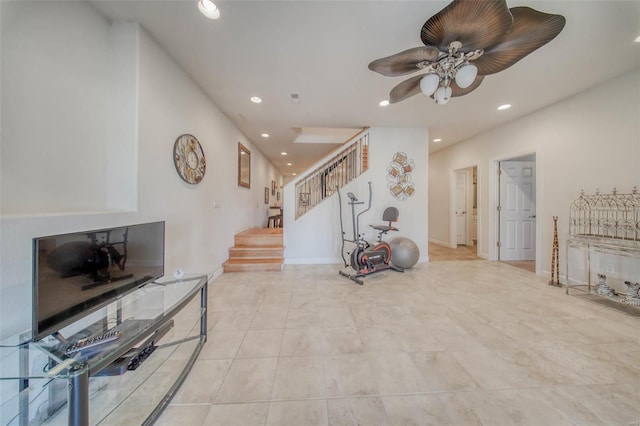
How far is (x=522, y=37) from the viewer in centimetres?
150

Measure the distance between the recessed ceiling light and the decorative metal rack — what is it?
4761 millimetres

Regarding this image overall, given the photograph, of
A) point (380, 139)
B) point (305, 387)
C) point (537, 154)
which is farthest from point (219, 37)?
point (537, 154)

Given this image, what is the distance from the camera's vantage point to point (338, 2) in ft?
5.63

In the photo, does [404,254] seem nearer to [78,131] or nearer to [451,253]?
[451,253]

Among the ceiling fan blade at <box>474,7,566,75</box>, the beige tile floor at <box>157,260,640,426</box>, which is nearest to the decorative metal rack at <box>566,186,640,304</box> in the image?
the beige tile floor at <box>157,260,640,426</box>

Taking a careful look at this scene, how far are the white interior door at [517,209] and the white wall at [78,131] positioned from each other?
591 centimetres

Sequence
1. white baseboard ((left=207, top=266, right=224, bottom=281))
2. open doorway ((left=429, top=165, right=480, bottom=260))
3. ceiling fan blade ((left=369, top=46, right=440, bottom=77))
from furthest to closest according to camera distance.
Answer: open doorway ((left=429, top=165, right=480, bottom=260))
white baseboard ((left=207, top=266, right=224, bottom=281))
ceiling fan blade ((left=369, top=46, right=440, bottom=77))

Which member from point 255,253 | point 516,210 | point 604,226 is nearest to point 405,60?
point 604,226

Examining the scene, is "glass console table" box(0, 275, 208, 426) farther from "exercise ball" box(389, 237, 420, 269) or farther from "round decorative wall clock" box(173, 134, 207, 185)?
"exercise ball" box(389, 237, 420, 269)

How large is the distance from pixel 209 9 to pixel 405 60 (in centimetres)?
163

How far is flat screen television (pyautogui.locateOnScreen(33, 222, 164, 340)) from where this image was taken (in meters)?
1.01

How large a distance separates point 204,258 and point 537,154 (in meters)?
5.70

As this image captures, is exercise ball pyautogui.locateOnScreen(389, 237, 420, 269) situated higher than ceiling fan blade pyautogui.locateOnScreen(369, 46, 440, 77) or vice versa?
ceiling fan blade pyautogui.locateOnScreen(369, 46, 440, 77)

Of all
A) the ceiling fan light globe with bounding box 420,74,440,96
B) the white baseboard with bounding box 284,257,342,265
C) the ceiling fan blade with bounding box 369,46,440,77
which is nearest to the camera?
the ceiling fan blade with bounding box 369,46,440,77
